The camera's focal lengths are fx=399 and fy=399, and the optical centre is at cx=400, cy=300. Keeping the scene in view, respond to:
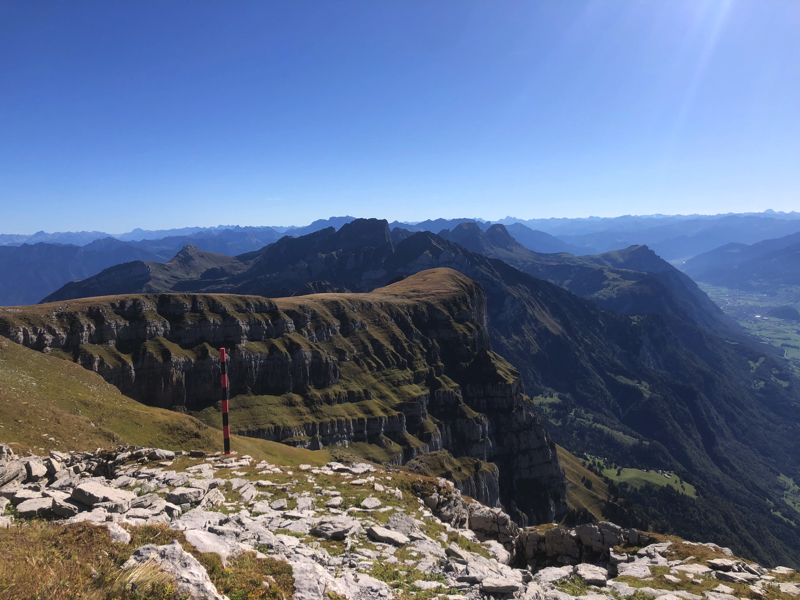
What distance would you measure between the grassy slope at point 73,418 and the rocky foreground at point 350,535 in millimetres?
11173

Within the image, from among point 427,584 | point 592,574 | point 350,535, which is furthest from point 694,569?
point 350,535

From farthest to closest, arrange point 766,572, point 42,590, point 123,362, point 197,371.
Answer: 1. point 197,371
2. point 123,362
3. point 766,572
4. point 42,590

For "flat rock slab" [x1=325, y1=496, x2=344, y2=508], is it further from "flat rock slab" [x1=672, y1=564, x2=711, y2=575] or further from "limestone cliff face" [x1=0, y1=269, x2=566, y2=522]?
"limestone cliff face" [x1=0, y1=269, x2=566, y2=522]

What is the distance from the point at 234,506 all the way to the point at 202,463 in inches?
504

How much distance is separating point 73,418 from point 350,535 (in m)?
46.0

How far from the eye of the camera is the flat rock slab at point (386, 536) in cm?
2531

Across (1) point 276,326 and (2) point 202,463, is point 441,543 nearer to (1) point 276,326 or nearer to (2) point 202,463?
(2) point 202,463

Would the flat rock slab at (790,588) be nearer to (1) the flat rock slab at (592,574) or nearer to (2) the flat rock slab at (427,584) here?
(1) the flat rock slab at (592,574)

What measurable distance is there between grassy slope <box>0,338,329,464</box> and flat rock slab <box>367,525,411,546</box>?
32.9 meters

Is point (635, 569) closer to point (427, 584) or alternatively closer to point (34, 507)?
point (427, 584)

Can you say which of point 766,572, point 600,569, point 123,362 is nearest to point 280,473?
point 600,569

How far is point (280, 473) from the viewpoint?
128 ft

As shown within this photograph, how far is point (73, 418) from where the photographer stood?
1993 inches

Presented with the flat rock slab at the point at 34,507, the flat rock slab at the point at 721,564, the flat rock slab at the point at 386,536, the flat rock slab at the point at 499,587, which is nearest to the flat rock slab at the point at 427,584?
the flat rock slab at the point at 499,587
